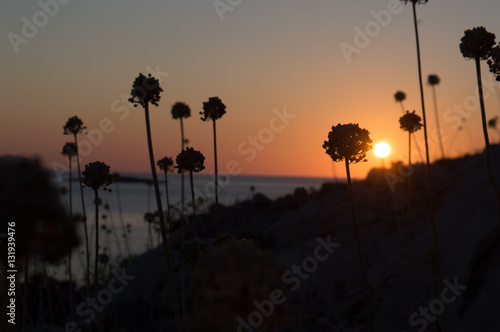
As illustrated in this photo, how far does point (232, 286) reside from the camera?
7.50 feet

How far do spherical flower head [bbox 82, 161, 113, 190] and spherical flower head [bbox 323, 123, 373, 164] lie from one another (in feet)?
8.94

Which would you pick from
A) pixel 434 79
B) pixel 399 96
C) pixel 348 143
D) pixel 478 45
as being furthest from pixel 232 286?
pixel 434 79

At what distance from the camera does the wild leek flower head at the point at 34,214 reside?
1870 mm

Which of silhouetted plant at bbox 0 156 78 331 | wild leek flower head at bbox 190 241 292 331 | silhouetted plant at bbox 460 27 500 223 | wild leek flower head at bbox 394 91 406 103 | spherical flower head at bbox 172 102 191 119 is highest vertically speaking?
wild leek flower head at bbox 394 91 406 103

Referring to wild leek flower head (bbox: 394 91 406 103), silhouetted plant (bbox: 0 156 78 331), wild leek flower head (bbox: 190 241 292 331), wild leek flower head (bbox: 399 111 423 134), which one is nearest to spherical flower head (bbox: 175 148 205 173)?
wild leek flower head (bbox: 190 241 292 331)

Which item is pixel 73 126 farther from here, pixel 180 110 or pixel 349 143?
pixel 349 143

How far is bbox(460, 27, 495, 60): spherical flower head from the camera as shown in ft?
17.9

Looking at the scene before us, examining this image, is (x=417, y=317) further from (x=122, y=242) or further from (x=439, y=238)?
(x=122, y=242)

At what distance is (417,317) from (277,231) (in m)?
9.22

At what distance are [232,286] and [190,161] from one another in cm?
374

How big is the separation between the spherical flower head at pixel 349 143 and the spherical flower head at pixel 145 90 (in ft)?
7.50

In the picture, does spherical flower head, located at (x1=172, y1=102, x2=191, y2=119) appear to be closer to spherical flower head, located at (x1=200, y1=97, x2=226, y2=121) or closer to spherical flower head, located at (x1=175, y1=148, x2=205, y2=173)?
spherical flower head, located at (x1=200, y1=97, x2=226, y2=121)

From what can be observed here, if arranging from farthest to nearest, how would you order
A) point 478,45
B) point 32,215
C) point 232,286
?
point 478,45
point 232,286
point 32,215

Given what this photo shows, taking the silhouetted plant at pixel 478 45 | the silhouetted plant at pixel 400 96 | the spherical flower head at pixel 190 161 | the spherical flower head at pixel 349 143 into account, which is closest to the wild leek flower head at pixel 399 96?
the silhouetted plant at pixel 400 96
